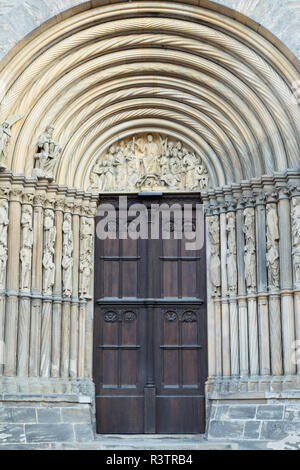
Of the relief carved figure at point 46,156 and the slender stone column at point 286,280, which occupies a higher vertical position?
the relief carved figure at point 46,156

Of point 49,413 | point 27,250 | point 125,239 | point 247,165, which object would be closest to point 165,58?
point 247,165

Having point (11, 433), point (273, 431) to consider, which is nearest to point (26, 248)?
point (11, 433)

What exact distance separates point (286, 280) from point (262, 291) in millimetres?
446

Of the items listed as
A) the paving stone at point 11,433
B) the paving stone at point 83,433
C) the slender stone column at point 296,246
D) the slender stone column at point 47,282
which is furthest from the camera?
the slender stone column at point 47,282

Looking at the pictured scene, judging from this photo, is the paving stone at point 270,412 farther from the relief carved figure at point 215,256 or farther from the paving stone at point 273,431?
the relief carved figure at point 215,256

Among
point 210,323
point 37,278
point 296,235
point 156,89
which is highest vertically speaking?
point 156,89

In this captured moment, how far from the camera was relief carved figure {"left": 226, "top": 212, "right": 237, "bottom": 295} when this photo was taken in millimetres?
12234

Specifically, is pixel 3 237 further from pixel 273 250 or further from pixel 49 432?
pixel 273 250

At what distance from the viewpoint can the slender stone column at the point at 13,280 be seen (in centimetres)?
1149

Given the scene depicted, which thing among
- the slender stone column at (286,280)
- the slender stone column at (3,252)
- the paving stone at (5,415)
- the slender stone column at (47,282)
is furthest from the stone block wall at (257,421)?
the slender stone column at (3,252)

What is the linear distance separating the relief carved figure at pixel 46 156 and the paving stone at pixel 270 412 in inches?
184

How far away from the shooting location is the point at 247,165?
12312 millimetres

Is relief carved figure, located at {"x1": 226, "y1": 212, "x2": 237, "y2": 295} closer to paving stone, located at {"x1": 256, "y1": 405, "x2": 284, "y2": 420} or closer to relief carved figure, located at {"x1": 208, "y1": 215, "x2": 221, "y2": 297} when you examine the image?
relief carved figure, located at {"x1": 208, "y1": 215, "x2": 221, "y2": 297}

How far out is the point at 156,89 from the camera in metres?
12.9
